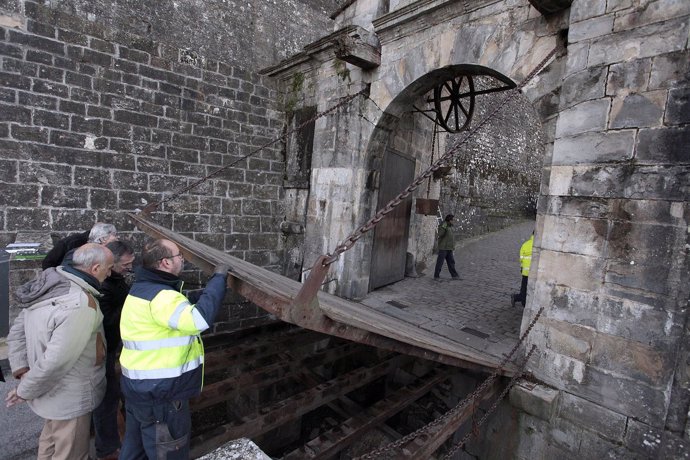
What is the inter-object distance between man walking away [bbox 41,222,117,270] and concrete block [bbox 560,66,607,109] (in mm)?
4155

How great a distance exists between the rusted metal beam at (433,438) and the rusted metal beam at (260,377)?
4.61 ft

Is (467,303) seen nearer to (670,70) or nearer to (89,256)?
(670,70)

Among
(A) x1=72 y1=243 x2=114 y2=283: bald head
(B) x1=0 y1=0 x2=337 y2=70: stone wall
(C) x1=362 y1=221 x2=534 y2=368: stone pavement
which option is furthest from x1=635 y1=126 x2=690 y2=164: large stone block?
(B) x1=0 y1=0 x2=337 y2=70: stone wall

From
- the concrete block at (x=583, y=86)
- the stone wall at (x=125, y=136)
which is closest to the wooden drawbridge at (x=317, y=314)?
the concrete block at (x=583, y=86)

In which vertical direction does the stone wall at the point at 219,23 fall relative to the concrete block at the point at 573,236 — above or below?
above

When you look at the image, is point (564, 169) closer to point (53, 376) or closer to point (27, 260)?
point (53, 376)

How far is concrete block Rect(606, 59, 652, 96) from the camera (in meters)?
2.55

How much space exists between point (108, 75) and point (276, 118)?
2534mm

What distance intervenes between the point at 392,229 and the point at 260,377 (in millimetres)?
3560

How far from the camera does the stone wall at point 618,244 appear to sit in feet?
7.99

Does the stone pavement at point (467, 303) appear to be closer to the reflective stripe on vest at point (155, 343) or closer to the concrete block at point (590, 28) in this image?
the reflective stripe on vest at point (155, 343)

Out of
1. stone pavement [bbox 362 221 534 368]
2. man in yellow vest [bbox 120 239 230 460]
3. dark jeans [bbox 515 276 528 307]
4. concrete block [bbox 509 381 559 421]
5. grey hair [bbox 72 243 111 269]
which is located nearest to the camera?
man in yellow vest [bbox 120 239 230 460]

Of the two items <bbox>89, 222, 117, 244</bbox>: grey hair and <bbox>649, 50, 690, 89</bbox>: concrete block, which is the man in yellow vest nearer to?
<bbox>89, 222, 117, 244</bbox>: grey hair

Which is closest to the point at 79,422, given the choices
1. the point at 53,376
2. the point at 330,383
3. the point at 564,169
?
the point at 53,376
